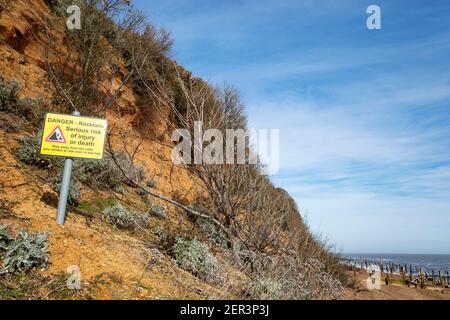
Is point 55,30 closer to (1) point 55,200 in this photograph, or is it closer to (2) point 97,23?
(2) point 97,23

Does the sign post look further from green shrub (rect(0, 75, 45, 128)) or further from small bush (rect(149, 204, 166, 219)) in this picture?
green shrub (rect(0, 75, 45, 128))

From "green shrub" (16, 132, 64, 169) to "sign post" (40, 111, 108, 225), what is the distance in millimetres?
1962

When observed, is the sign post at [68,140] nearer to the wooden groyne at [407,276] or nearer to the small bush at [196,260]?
the small bush at [196,260]

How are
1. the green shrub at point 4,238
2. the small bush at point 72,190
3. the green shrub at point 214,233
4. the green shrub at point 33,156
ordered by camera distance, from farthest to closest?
the green shrub at point 214,233, the green shrub at point 33,156, the small bush at point 72,190, the green shrub at point 4,238

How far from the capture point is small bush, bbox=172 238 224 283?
534 centimetres

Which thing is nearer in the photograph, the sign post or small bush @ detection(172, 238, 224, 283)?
the sign post

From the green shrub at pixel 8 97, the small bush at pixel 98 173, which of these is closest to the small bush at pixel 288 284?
the small bush at pixel 98 173

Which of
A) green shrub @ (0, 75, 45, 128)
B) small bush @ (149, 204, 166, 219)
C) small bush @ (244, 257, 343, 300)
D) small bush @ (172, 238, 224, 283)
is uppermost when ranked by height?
green shrub @ (0, 75, 45, 128)

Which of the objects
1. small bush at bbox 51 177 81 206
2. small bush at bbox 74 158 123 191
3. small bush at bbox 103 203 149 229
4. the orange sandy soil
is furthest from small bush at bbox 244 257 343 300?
small bush at bbox 74 158 123 191

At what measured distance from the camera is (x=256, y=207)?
7.18 meters

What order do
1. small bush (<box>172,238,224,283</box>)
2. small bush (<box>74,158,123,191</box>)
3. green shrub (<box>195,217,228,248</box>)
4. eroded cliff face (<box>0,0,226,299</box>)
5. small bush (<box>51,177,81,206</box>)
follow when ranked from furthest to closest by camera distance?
small bush (<box>74,158,123,191</box>) < green shrub (<box>195,217,228,248</box>) < small bush (<box>51,177,81,206</box>) < small bush (<box>172,238,224,283</box>) < eroded cliff face (<box>0,0,226,299</box>)

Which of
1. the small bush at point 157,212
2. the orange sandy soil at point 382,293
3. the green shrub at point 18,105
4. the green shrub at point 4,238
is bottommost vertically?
the orange sandy soil at point 382,293

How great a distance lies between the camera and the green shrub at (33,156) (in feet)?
22.2

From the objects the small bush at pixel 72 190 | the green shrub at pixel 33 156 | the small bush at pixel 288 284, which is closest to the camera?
the small bush at pixel 288 284
